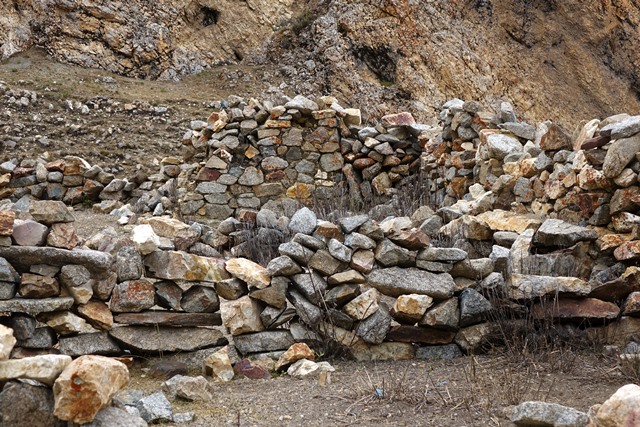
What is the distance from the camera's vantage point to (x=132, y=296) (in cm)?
450

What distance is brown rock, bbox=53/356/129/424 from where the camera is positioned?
2.87 meters

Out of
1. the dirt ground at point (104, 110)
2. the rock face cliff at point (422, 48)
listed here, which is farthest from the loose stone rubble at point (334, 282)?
the rock face cliff at point (422, 48)

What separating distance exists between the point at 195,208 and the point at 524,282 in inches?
282

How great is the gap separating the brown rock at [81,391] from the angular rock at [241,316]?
1.70 metres

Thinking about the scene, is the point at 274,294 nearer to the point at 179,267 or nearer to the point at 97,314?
the point at 179,267

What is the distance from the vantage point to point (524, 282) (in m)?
4.88

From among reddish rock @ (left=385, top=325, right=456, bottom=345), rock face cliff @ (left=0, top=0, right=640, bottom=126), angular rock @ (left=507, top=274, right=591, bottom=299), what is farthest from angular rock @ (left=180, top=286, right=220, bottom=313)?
rock face cliff @ (left=0, top=0, right=640, bottom=126)

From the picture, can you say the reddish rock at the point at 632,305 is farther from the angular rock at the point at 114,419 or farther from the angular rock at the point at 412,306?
the angular rock at the point at 114,419

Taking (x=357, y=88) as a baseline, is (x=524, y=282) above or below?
above

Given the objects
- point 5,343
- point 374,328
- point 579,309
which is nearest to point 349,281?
point 374,328

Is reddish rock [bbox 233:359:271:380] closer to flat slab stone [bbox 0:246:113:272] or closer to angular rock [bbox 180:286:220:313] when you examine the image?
angular rock [bbox 180:286:220:313]

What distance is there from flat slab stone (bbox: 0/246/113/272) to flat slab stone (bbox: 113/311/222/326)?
1.22 feet

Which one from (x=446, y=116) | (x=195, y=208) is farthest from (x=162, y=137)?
(x=446, y=116)

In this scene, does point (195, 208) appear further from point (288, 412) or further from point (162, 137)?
point (288, 412)
